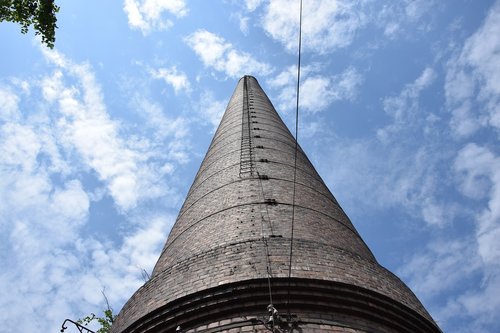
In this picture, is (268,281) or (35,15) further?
(35,15)

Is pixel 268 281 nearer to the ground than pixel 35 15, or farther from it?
nearer to the ground

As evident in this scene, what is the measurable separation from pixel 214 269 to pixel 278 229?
1243 millimetres

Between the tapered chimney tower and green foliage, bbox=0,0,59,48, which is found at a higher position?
green foliage, bbox=0,0,59,48

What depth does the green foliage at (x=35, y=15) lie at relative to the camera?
641 centimetres

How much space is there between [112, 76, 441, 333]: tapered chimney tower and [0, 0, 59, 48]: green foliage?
3.18 m

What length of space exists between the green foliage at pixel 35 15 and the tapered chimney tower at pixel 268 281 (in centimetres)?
318

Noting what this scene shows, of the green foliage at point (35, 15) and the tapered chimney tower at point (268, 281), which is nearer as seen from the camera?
the tapered chimney tower at point (268, 281)

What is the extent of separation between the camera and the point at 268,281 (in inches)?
187

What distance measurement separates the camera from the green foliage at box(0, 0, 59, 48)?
641 cm

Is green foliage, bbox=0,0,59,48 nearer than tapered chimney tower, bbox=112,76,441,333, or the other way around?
tapered chimney tower, bbox=112,76,441,333

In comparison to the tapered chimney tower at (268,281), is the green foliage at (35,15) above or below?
above

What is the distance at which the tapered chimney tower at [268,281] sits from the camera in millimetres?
4645

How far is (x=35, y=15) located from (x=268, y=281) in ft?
15.1

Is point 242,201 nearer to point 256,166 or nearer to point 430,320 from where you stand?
point 256,166
